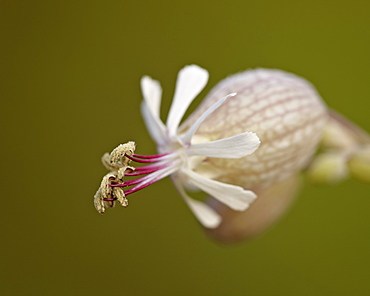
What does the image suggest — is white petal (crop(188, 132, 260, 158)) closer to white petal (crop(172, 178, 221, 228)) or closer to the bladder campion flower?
the bladder campion flower

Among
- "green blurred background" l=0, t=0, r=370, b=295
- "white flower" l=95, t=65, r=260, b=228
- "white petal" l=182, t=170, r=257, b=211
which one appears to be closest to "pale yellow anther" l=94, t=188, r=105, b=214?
"white flower" l=95, t=65, r=260, b=228

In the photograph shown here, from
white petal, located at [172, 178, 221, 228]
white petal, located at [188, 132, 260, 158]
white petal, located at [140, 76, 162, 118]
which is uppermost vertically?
white petal, located at [140, 76, 162, 118]

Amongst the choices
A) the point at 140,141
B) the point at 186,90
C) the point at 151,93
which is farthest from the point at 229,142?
the point at 140,141

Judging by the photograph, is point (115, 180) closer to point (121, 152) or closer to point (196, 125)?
point (121, 152)

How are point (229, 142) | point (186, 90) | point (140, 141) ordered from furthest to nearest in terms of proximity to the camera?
point (140, 141)
point (186, 90)
point (229, 142)

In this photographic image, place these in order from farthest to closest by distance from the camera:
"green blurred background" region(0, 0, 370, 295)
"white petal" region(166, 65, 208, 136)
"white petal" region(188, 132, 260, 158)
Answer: "green blurred background" region(0, 0, 370, 295), "white petal" region(166, 65, 208, 136), "white petal" region(188, 132, 260, 158)

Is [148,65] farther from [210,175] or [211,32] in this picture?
[210,175]

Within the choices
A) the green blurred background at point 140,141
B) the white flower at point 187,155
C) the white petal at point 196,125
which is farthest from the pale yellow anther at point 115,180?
the green blurred background at point 140,141
